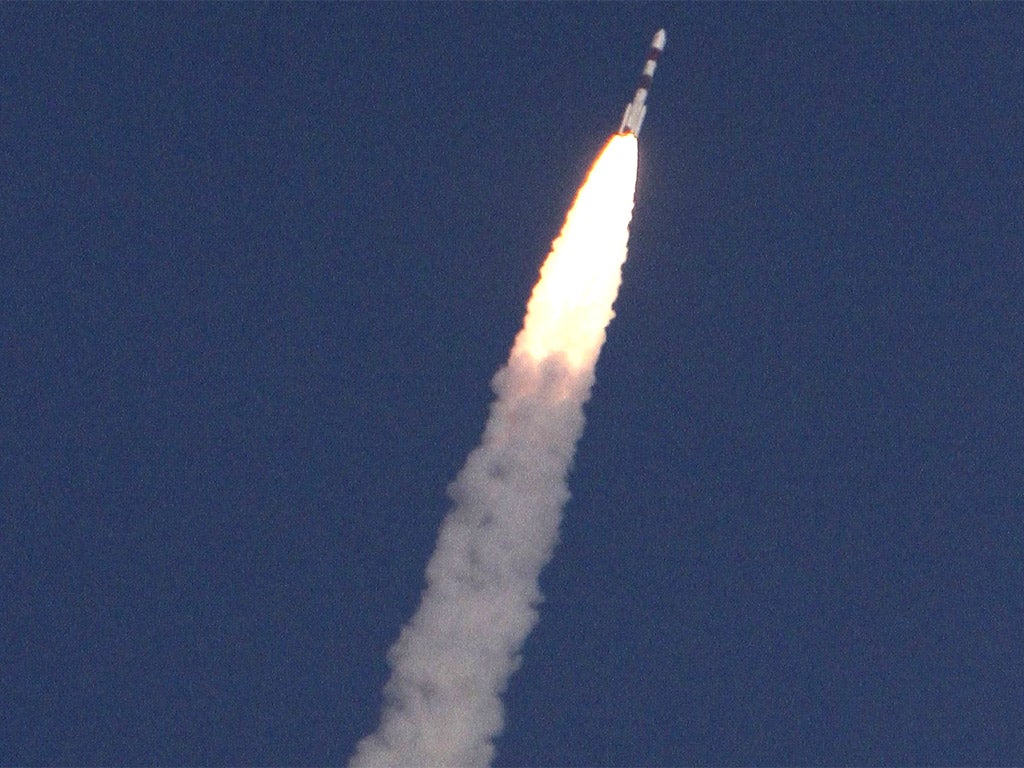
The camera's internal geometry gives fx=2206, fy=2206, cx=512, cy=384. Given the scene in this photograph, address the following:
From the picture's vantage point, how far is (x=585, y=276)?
68.4m

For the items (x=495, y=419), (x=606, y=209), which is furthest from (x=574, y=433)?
(x=606, y=209)

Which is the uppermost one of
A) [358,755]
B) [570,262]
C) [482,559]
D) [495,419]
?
[570,262]

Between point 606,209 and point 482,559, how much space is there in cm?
1148

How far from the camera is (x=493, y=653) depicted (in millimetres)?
66312

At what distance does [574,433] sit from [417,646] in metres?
8.13

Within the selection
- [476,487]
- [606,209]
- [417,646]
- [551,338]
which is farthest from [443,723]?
[606,209]

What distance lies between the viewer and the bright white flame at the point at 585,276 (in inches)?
2672

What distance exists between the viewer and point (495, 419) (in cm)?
6788

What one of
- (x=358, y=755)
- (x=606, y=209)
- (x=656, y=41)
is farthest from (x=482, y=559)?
(x=656, y=41)

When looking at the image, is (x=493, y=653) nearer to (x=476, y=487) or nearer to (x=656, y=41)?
(x=476, y=487)

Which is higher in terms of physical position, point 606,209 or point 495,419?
point 606,209

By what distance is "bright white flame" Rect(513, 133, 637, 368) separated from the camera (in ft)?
223

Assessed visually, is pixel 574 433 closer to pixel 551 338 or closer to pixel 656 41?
pixel 551 338

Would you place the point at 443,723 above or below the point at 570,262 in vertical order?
below
